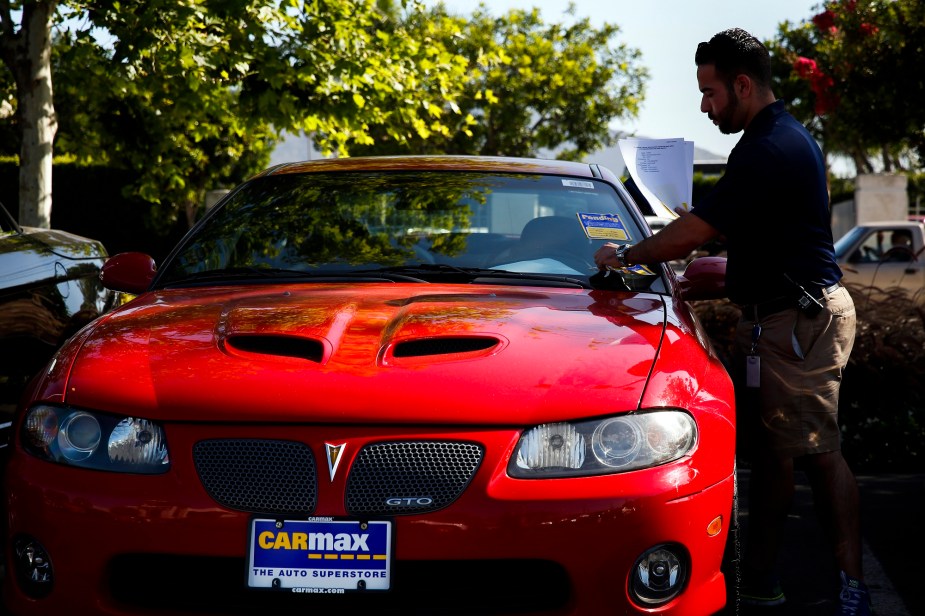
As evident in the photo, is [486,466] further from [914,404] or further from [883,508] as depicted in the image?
[914,404]

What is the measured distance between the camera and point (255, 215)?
4.36 m

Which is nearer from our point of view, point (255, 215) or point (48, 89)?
point (255, 215)

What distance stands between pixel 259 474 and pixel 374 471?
268 millimetres

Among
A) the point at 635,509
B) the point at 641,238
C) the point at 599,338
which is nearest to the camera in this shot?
the point at 635,509

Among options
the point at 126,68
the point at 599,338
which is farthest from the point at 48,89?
the point at 599,338

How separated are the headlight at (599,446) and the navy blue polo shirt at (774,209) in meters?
1.10

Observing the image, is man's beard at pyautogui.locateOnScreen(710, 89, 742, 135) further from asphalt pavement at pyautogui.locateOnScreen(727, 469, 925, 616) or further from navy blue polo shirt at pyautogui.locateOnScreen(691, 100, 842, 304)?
asphalt pavement at pyautogui.locateOnScreen(727, 469, 925, 616)

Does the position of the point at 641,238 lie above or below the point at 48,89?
below

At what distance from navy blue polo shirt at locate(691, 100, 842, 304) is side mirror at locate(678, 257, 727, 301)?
0.19m

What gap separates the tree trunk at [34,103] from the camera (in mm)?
10898

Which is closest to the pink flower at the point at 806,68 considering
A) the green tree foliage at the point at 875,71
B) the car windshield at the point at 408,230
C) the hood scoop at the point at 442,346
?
the green tree foliage at the point at 875,71

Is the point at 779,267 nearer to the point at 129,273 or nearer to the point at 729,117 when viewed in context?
the point at 729,117

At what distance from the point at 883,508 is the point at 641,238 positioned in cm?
244

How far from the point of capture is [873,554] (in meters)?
4.99
